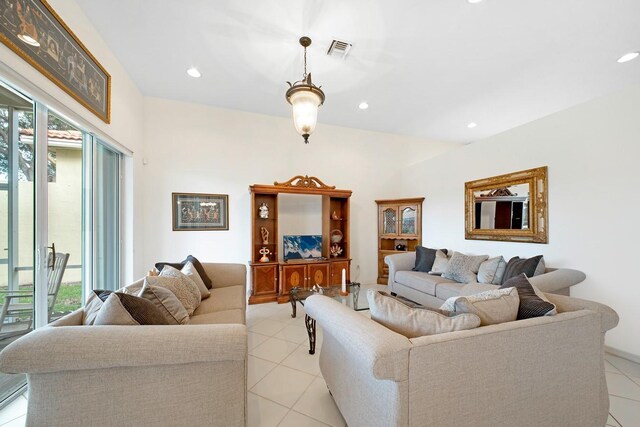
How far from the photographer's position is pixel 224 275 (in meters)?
3.10

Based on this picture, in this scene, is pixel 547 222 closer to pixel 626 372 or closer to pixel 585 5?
pixel 626 372

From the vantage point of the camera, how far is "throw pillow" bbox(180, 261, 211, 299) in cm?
248

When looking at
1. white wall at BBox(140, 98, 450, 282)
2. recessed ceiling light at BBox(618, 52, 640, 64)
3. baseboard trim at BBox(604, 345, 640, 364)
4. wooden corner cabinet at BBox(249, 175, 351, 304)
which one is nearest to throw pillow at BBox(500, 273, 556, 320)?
baseboard trim at BBox(604, 345, 640, 364)

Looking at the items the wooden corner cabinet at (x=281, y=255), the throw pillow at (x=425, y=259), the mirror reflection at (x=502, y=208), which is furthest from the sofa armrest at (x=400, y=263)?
the mirror reflection at (x=502, y=208)

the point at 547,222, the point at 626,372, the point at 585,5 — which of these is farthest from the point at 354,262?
the point at 585,5

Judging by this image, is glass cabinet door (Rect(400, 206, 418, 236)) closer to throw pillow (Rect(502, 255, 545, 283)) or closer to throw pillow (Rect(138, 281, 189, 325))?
throw pillow (Rect(502, 255, 545, 283))

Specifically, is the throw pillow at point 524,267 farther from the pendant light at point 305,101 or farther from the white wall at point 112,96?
the white wall at point 112,96

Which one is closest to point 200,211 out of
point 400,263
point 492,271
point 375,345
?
point 400,263

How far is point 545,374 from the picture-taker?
50.3 inches

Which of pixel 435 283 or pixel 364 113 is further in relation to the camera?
pixel 364 113

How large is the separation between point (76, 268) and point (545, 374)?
3701 millimetres

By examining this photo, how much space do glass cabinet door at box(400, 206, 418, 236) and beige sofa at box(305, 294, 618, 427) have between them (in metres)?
3.33

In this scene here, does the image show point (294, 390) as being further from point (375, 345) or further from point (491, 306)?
point (491, 306)

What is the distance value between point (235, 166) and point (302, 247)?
5.98ft
